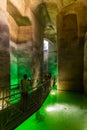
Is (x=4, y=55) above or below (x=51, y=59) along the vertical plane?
below

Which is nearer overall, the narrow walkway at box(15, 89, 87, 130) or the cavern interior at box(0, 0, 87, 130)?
the narrow walkway at box(15, 89, 87, 130)

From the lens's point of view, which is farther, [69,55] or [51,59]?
[51,59]

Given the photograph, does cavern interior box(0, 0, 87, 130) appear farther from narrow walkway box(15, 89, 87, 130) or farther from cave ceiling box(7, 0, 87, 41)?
narrow walkway box(15, 89, 87, 130)

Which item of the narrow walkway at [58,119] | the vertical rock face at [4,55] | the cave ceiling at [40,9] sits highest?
the cave ceiling at [40,9]

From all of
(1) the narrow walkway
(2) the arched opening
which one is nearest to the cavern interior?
(1) the narrow walkway

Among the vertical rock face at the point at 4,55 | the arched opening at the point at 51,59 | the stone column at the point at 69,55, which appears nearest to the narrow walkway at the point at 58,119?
the vertical rock face at the point at 4,55

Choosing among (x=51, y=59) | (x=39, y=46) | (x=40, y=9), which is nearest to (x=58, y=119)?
(x=39, y=46)

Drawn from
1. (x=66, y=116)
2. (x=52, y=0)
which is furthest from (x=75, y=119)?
(x=52, y=0)

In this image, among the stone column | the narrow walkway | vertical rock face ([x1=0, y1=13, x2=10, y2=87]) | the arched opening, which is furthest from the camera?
the arched opening

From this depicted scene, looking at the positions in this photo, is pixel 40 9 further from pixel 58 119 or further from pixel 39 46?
pixel 58 119

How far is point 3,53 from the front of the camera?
9172 mm

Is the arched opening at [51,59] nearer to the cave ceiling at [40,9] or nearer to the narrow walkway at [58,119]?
the cave ceiling at [40,9]

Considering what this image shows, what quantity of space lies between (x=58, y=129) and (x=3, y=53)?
441 centimetres

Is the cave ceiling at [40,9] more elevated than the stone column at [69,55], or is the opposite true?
the cave ceiling at [40,9]
